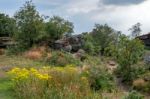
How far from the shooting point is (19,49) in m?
33.1

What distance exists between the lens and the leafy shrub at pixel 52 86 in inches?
525

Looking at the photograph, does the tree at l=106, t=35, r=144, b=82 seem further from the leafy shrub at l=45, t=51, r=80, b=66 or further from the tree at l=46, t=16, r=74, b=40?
the tree at l=46, t=16, r=74, b=40

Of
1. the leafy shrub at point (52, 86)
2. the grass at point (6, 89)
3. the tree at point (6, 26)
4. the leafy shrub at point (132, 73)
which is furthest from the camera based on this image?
the tree at point (6, 26)

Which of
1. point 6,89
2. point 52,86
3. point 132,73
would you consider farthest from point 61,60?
point 52,86

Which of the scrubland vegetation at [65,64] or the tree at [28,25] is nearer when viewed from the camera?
the scrubland vegetation at [65,64]

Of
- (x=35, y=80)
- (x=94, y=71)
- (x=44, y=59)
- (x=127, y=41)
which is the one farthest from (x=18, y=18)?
(x=35, y=80)

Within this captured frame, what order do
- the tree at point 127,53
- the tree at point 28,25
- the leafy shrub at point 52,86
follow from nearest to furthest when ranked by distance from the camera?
the leafy shrub at point 52,86 → the tree at point 127,53 → the tree at point 28,25

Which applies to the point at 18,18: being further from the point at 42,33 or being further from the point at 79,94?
the point at 79,94

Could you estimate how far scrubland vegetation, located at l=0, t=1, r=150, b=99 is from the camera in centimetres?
1438

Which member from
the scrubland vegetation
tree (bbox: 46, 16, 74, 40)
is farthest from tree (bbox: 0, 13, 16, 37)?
tree (bbox: 46, 16, 74, 40)

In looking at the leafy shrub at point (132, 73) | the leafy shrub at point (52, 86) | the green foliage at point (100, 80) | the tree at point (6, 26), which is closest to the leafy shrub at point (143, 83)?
the leafy shrub at point (132, 73)

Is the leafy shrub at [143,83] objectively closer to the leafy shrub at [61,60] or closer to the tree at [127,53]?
the tree at [127,53]

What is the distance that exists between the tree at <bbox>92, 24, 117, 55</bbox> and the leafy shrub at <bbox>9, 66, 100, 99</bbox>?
19.6 metres

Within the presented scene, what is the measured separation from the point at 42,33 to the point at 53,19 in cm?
288
